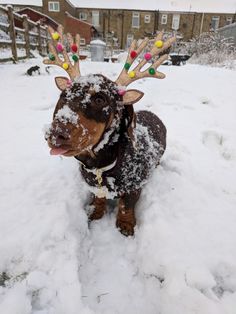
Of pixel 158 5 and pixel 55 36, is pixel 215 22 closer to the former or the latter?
pixel 158 5

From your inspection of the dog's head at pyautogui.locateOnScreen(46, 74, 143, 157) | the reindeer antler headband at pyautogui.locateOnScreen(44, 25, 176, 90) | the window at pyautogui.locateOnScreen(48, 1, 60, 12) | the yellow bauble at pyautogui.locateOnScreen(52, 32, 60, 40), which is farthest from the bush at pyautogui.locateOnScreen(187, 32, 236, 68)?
the window at pyautogui.locateOnScreen(48, 1, 60, 12)

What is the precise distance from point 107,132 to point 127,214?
726mm

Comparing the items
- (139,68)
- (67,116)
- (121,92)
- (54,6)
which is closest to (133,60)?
(139,68)

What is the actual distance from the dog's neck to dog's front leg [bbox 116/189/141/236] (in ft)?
1.19

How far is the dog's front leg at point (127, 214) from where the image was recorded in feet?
6.33

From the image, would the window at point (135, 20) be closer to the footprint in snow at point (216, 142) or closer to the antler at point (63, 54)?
the footprint in snow at point (216, 142)

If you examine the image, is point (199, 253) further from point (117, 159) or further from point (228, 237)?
point (117, 159)

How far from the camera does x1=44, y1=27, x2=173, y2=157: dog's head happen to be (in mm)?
1310

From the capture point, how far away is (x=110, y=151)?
1710mm

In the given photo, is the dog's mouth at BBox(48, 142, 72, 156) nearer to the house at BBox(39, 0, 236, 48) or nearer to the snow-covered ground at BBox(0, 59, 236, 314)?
the snow-covered ground at BBox(0, 59, 236, 314)

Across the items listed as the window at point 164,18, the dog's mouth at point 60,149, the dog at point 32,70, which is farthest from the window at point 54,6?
the dog's mouth at point 60,149

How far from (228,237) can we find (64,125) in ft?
4.67

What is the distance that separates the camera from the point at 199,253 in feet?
5.48

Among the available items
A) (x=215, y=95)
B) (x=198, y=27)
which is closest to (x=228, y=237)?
(x=215, y=95)
